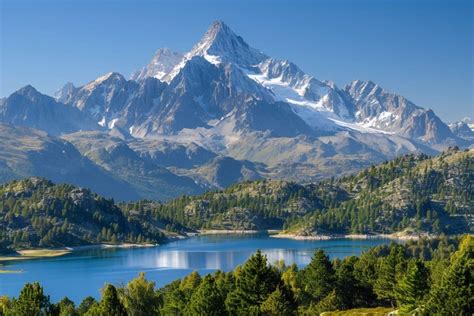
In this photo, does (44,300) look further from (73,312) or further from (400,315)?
(400,315)

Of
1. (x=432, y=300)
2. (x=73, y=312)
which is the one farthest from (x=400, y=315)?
(x=73, y=312)

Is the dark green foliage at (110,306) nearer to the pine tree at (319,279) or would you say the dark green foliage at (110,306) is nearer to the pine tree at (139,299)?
the pine tree at (139,299)

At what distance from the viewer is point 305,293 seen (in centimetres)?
15562

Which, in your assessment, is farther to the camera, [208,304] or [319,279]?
[319,279]

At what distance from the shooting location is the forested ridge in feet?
355

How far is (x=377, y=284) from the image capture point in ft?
491

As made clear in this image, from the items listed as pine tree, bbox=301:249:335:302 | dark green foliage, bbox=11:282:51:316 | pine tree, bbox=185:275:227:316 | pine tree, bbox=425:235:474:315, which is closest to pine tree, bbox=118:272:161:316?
pine tree, bbox=301:249:335:302

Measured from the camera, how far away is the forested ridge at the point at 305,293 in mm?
108250

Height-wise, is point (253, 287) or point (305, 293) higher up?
point (253, 287)

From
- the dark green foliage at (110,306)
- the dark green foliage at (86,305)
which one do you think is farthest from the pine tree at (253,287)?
the dark green foliage at (86,305)

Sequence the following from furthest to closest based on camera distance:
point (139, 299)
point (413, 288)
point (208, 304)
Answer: point (139, 299)
point (413, 288)
point (208, 304)

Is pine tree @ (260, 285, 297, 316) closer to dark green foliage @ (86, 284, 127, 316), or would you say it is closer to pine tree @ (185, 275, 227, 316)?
pine tree @ (185, 275, 227, 316)

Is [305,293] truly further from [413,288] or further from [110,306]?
[110,306]

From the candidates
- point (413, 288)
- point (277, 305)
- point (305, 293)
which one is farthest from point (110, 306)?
point (305, 293)
